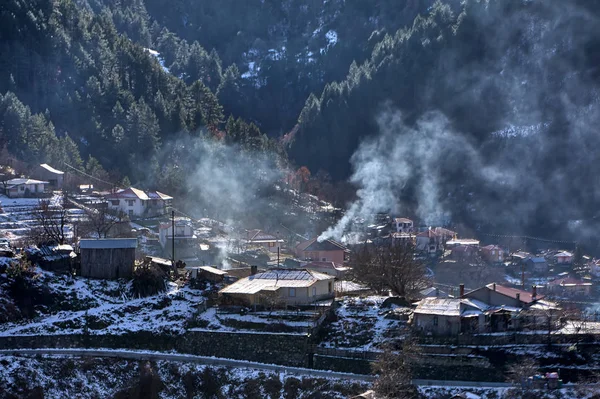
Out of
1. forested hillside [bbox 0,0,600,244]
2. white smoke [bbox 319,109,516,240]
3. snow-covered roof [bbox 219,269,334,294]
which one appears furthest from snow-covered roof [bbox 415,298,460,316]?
forested hillside [bbox 0,0,600,244]

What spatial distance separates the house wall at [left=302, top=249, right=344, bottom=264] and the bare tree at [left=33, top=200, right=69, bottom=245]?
12.5 metres

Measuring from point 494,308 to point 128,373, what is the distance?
1303 cm

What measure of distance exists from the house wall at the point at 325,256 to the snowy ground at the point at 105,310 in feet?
49.4

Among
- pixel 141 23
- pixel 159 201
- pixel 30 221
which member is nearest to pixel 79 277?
pixel 30 221

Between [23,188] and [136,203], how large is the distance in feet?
20.6

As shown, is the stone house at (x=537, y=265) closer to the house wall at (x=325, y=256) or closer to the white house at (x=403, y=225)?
the white house at (x=403, y=225)

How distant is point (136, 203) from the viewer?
61.3 meters

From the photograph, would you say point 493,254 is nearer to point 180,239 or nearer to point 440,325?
point 180,239

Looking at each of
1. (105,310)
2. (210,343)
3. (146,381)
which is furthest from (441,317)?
(105,310)

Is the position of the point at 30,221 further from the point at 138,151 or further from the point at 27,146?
the point at 138,151

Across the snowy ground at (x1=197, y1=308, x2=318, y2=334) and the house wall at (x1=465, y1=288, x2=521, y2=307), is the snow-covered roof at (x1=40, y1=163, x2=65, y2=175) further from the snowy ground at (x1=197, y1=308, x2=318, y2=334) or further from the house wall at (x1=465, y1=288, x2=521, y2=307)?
the house wall at (x1=465, y1=288, x2=521, y2=307)

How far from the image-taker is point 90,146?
7494 cm

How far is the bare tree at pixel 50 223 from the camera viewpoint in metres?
44.9

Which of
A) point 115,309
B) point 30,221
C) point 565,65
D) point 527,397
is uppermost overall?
point 565,65
